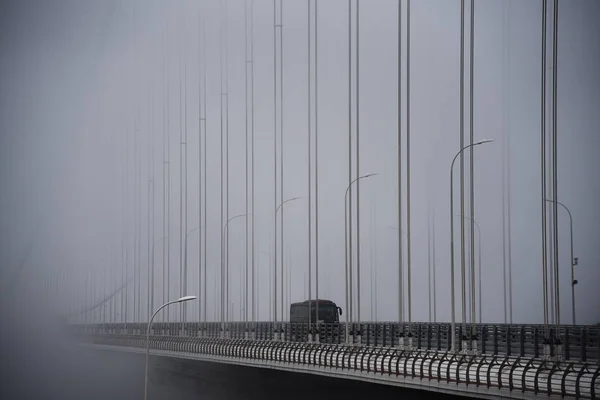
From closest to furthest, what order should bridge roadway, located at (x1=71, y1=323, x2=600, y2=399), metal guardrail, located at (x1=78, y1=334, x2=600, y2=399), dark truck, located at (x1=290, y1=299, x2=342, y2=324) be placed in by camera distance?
metal guardrail, located at (x1=78, y1=334, x2=600, y2=399)
bridge roadway, located at (x1=71, y1=323, x2=600, y2=399)
dark truck, located at (x1=290, y1=299, x2=342, y2=324)

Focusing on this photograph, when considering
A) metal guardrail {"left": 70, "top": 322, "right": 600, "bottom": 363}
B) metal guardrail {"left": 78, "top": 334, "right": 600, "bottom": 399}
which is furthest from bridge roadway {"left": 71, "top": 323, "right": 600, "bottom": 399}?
metal guardrail {"left": 70, "top": 322, "right": 600, "bottom": 363}

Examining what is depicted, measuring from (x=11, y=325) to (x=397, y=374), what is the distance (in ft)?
113

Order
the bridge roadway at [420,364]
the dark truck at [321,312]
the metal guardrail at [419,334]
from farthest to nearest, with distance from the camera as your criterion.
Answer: the dark truck at [321,312] → the metal guardrail at [419,334] → the bridge roadway at [420,364]

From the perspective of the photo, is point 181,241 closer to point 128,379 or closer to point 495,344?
point 128,379

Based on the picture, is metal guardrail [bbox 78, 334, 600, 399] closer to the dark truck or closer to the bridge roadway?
the bridge roadway

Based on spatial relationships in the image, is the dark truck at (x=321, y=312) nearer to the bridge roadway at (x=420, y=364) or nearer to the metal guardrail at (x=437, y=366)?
the bridge roadway at (x=420, y=364)

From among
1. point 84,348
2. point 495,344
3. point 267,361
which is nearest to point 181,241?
point 84,348

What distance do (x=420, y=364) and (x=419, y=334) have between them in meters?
10.9

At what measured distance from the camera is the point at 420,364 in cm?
3494

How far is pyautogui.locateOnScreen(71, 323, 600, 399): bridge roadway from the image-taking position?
90.7ft

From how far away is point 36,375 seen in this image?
69875mm

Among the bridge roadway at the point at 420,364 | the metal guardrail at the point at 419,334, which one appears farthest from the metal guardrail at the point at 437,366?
the metal guardrail at the point at 419,334

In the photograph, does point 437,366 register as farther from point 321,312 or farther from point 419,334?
point 321,312

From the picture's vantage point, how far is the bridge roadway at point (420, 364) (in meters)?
27.6
